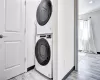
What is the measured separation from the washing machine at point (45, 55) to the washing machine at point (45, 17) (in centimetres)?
14

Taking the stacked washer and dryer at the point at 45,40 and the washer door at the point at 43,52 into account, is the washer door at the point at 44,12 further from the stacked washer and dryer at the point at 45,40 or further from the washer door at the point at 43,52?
the washer door at the point at 43,52

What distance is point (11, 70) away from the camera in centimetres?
162

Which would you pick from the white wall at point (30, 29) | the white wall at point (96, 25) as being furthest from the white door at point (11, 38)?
the white wall at point (96, 25)

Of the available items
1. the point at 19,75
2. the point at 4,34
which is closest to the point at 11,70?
the point at 19,75

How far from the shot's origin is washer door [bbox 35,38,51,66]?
1521 mm

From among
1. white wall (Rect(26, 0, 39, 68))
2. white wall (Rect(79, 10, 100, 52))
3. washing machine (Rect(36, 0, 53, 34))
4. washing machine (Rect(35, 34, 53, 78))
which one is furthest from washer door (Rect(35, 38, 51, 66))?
white wall (Rect(79, 10, 100, 52))

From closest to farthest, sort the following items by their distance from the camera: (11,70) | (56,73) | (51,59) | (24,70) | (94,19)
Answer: (56,73)
(51,59)
(11,70)
(24,70)
(94,19)

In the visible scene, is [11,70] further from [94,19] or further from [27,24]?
[94,19]

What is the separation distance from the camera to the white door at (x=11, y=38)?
149 centimetres

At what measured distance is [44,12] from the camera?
161cm

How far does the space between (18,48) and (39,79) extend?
851mm

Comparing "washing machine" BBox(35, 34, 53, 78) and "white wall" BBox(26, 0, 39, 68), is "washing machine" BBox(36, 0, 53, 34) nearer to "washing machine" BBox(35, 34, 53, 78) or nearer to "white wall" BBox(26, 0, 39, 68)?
"washing machine" BBox(35, 34, 53, 78)

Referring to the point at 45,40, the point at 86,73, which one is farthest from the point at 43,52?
the point at 86,73

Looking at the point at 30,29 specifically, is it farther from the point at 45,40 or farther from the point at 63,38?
the point at 63,38
